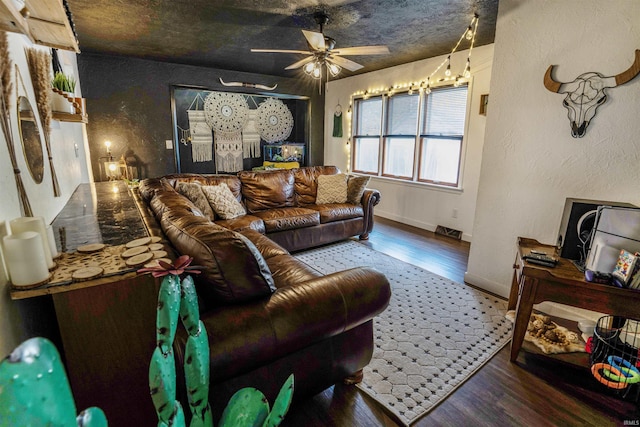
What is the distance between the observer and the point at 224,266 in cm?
124

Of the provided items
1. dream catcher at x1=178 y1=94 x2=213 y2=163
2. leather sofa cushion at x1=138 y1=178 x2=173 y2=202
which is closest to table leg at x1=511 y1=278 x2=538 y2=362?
leather sofa cushion at x1=138 y1=178 x2=173 y2=202

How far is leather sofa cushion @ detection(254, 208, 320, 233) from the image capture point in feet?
11.1

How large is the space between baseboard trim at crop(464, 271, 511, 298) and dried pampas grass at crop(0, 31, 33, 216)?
3071mm

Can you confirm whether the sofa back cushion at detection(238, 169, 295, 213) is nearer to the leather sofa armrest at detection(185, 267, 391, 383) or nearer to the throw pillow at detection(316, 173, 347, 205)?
the throw pillow at detection(316, 173, 347, 205)

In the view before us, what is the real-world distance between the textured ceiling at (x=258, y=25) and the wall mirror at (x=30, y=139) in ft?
5.64

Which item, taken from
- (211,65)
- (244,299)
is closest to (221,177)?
(211,65)

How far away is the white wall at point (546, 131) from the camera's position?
191 centimetres

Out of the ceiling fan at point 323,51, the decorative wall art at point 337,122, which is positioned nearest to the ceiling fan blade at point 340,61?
the ceiling fan at point 323,51

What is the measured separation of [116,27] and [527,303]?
427cm

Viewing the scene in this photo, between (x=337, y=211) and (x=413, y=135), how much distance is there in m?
1.92

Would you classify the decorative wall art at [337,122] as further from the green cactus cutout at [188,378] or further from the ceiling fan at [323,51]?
the green cactus cutout at [188,378]

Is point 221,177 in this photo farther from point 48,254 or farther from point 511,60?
point 511,60

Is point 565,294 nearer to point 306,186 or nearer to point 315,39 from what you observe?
point 315,39

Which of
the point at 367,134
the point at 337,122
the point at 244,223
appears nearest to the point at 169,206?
the point at 244,223
